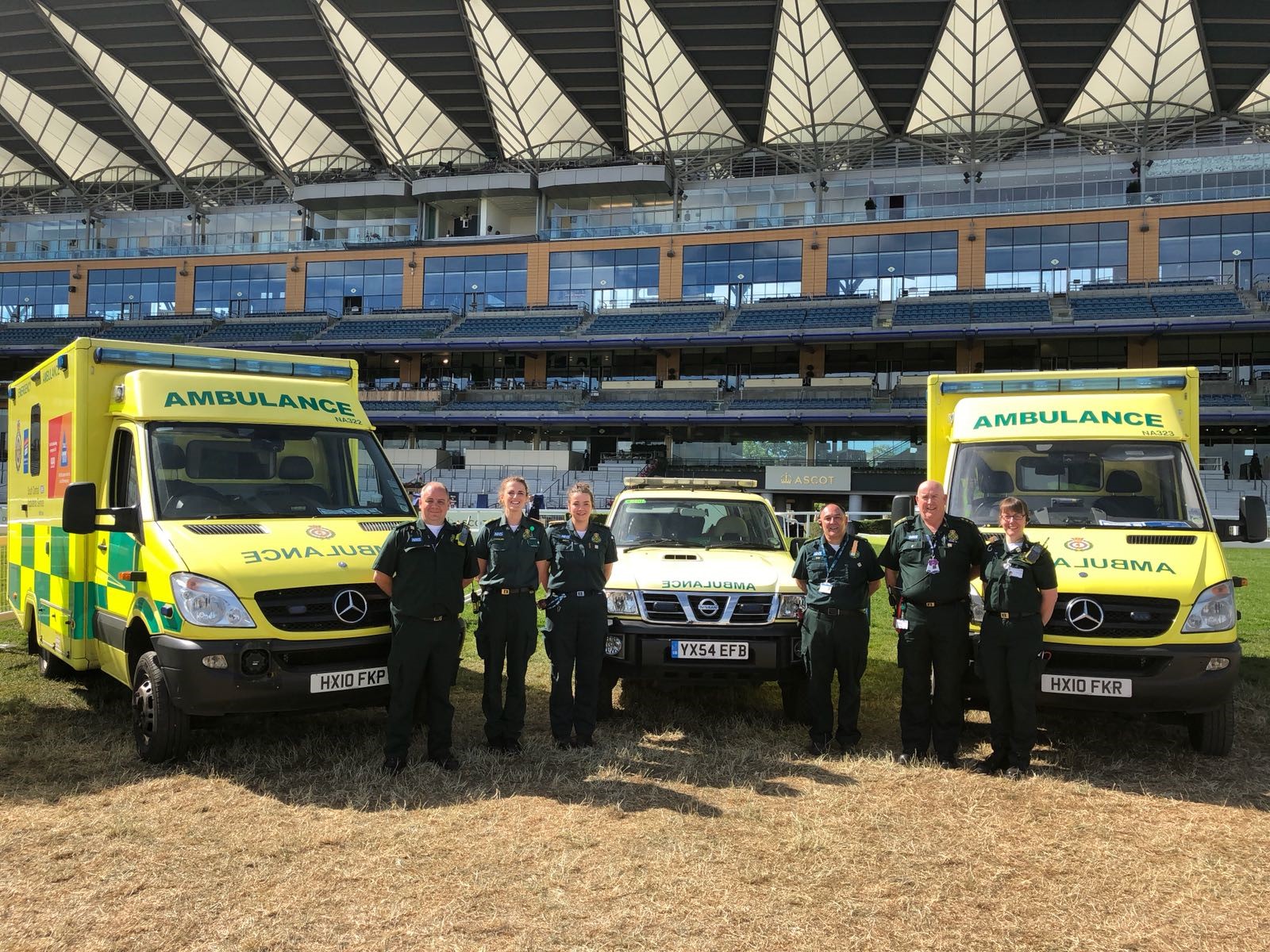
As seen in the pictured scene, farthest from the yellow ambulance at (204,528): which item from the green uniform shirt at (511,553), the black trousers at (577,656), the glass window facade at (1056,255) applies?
the glass window facade at (1056,255)

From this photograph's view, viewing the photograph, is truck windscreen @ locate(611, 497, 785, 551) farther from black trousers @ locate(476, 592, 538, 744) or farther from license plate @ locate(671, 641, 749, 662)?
black trousers @ locate(476, 592, 538, 744)

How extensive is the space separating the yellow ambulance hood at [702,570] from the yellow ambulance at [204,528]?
6.15 ft

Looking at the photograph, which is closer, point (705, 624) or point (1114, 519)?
point (705, 624)

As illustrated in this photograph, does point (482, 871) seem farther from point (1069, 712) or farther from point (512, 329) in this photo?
point (512, 329)

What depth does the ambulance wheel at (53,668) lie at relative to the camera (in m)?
8.17

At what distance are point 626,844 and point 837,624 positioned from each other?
7.56ft

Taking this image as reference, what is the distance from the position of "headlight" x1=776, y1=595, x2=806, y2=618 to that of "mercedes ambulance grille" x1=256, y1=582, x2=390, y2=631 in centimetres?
280

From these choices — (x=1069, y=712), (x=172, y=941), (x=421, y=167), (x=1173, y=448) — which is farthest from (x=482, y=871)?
(x=421, y=167)

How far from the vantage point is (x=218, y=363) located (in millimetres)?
7309

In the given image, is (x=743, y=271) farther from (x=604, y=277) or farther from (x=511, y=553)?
(x=511, y=553)

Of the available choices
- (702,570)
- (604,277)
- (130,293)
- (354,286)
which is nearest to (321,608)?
(702,570)

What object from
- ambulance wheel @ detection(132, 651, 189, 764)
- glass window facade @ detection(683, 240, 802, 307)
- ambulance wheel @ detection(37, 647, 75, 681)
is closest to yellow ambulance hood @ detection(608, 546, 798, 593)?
ambulance wheel @ detection(132, 651, 189, 764)

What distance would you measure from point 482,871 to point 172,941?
1326mm

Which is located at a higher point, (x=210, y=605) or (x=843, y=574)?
(x=843, y=574)
